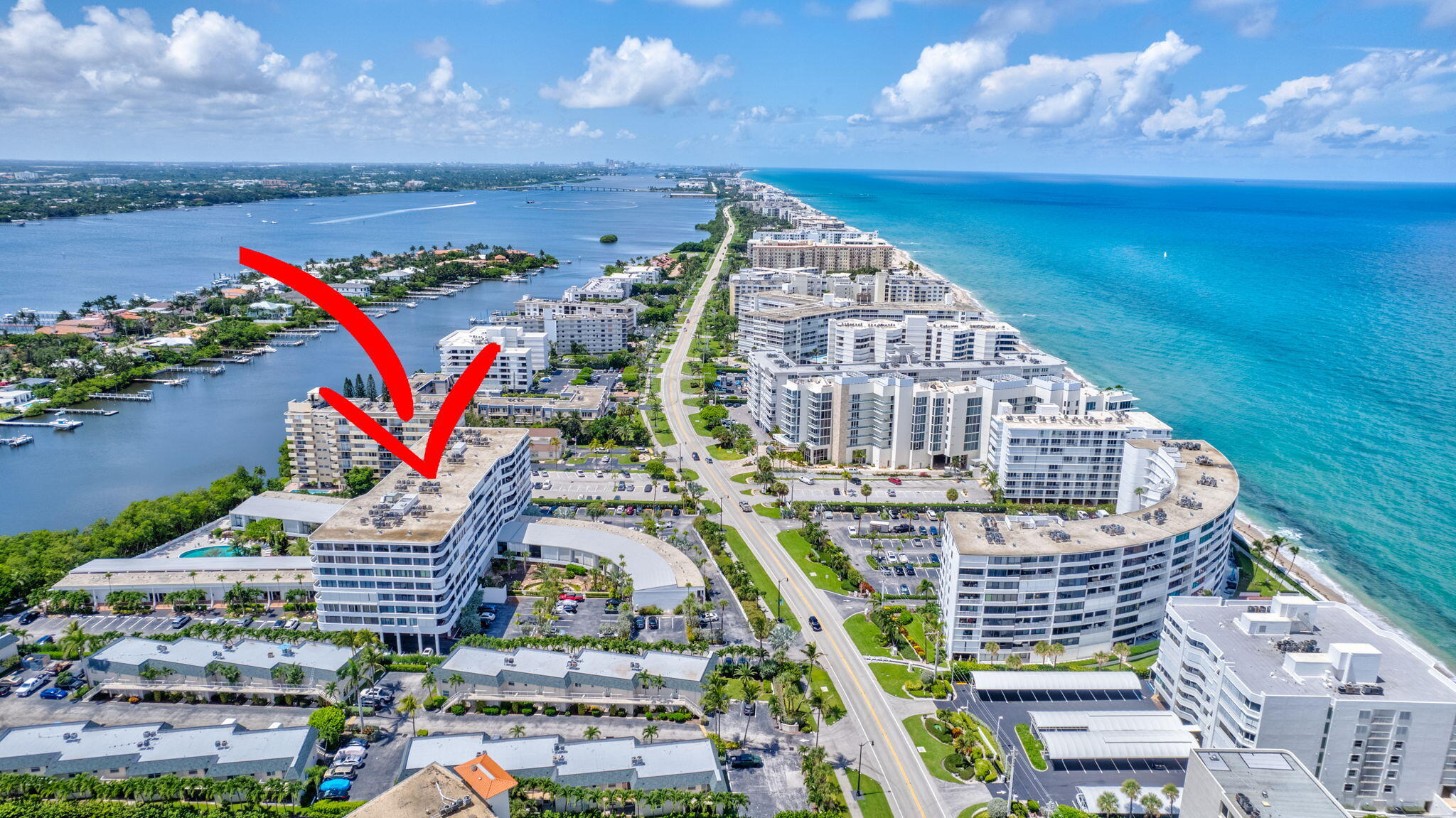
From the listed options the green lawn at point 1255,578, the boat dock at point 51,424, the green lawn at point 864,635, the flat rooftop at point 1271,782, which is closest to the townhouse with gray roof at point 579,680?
the green lawn at point 864,635

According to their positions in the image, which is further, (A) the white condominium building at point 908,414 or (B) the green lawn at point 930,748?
(A) the white condominium building at point 908,414

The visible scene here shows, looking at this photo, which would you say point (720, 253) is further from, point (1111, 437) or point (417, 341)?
point (1111, 437)

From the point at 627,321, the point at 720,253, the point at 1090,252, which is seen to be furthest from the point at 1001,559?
the point at 1090,252

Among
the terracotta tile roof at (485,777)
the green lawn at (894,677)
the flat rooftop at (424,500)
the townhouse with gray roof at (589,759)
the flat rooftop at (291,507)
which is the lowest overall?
the green lawn at (894,677)

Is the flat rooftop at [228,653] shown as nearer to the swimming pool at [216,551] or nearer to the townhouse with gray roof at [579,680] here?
the townhouse with gray roof at [579,680]

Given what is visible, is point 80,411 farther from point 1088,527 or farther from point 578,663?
point 1088,527

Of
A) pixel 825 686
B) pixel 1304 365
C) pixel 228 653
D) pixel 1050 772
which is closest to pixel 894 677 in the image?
pixel 825 686
